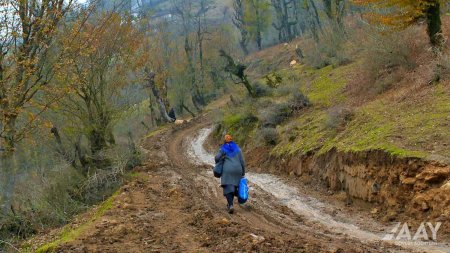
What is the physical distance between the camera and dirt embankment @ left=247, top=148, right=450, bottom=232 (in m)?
9.23

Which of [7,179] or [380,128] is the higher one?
[7,179]

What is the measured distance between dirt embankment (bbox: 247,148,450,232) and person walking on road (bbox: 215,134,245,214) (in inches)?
128

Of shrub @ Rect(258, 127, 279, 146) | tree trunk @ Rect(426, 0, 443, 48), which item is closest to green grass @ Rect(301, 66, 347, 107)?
shrub @ Rect(258, 127, 279, 146)

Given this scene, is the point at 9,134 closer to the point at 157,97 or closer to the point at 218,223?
the point at 218,223

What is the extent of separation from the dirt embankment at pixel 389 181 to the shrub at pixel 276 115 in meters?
6.02

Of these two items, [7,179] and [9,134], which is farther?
[7,179]

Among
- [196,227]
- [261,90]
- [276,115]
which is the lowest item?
[196,227]

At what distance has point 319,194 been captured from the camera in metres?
13.5

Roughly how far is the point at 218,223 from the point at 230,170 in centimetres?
215

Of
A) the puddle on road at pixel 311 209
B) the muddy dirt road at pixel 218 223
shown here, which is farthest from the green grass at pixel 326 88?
the muddy dirt road at pixel 218 223

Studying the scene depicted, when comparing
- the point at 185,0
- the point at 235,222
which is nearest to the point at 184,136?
the point at 235,222

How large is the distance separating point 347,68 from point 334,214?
16.3 meters

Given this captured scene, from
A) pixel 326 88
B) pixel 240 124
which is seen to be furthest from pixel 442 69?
pixel 240 124

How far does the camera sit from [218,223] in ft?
30.4
